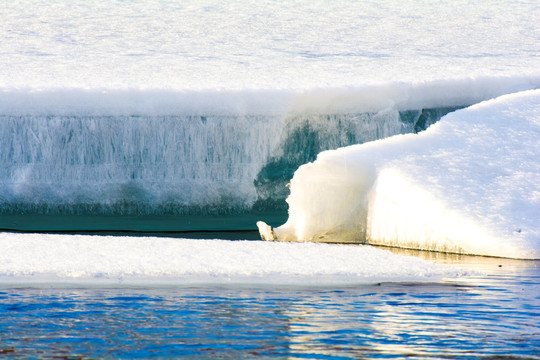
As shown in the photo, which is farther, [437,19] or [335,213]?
[437,19]

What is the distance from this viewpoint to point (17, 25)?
38.6 ft

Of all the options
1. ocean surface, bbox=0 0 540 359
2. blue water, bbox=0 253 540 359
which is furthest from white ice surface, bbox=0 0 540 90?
blue water, bbox=0 253 540 359

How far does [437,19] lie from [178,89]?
537 centimetres

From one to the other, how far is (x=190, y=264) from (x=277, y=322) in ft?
4.27

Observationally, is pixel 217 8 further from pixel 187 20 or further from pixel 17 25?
pixel 17 25

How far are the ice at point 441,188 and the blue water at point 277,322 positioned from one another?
1.34 m

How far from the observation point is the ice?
20.8 feet

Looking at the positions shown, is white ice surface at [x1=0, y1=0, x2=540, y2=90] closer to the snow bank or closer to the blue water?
the snow bank

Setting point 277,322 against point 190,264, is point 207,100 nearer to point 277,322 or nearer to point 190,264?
point 190,264

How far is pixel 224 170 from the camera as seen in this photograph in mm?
8625

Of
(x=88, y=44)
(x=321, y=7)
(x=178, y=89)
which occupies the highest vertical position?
(x=321, y=7)

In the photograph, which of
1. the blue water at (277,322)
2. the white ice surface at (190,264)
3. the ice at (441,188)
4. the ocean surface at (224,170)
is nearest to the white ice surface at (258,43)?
the ocean surface at (224,170)

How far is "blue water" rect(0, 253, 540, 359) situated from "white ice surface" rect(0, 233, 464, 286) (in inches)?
5.6

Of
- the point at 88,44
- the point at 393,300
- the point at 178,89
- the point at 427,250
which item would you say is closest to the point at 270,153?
the point at 178,89
